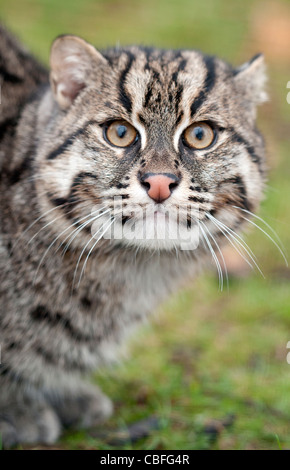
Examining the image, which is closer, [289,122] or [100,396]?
[100,396]

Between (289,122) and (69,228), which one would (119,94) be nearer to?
(69,228)

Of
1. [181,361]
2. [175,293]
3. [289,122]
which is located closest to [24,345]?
[175,293]

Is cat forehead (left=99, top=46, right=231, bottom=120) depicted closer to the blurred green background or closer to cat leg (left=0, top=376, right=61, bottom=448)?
the blurred green background

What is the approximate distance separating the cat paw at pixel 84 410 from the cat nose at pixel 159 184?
4.49ft

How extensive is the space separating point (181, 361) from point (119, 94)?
1801 mm

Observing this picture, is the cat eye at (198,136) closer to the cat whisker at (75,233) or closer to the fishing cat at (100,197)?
the fishing cat at (100,197)

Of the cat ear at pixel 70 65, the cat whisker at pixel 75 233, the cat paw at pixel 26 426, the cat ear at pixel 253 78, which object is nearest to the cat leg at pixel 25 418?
the cat paw at pixel 26 426

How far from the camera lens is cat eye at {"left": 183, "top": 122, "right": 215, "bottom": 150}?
2.69m

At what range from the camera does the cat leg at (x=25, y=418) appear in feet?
9.99

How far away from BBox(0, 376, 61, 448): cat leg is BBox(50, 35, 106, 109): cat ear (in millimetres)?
1463

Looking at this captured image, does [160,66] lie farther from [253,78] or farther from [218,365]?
[218,365]

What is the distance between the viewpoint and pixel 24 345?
9.77ft

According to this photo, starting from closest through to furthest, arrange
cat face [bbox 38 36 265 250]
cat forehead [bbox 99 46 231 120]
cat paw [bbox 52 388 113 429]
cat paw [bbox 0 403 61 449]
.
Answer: cat face [bbox 38 36 265 250] → cat forehead [bbox 99 46 231 120] → cat paw [bbox 0 403 61 449] → cat paw [bbox 52 388 113 429]

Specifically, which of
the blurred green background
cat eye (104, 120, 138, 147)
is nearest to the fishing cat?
cat eye (104, 120, 138, 147)
